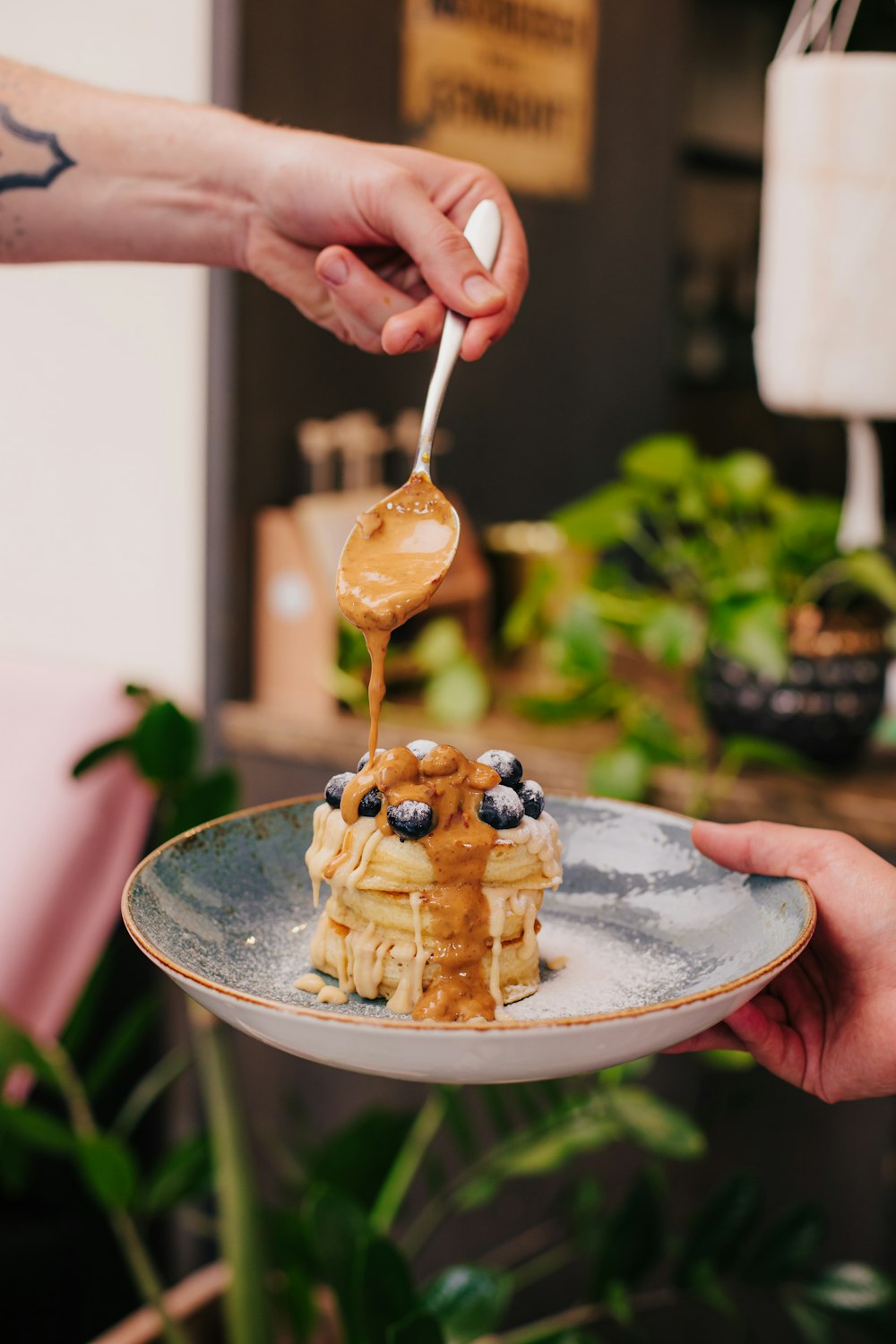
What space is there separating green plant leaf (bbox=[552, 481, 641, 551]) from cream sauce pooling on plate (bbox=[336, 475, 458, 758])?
99 cm

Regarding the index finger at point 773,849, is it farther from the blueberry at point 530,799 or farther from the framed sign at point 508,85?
the framed sign at point 508,85

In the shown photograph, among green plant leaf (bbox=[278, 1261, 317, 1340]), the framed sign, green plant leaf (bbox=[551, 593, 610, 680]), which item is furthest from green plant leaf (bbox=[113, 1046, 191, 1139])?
the framed sign

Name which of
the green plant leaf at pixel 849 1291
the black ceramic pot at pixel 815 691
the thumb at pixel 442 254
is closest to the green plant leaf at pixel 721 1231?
the green plant leaf at pixel 849 1291

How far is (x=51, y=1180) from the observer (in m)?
2.45

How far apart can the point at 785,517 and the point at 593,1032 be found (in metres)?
1.46

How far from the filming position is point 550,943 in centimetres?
118

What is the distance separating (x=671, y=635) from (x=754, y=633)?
0.44 feet

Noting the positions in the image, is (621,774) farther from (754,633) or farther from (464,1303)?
(464,1303)

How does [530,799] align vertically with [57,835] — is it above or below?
above

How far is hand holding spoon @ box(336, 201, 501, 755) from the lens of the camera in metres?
1.06

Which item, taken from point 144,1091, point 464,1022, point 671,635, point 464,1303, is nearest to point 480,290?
point 464,1022

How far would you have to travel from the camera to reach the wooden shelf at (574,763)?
2.04 m

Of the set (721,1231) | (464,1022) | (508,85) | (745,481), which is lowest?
(721,1231)

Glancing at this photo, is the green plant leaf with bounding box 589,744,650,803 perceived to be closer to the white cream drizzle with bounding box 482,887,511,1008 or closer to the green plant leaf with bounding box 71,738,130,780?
the green plant leaf with bounding box 71,738,130,780
